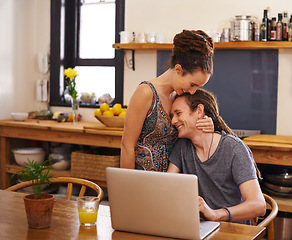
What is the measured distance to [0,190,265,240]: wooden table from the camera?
4.53ft

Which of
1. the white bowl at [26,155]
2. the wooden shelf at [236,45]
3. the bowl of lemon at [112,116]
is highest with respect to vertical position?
the wooden shelf at [236,45]

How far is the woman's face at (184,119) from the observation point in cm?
194

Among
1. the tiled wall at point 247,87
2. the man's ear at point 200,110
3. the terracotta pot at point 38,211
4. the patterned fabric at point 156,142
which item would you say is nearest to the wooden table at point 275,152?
the tiled wall at point 247,87

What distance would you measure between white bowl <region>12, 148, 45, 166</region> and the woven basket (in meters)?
0.59

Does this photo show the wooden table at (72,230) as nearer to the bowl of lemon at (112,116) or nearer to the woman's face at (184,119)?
the woman's face at (184,119)

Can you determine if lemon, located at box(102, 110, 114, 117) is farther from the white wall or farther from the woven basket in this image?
the white wall

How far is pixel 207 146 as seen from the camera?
76.9 inches

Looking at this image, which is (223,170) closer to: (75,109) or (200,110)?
(200,110)

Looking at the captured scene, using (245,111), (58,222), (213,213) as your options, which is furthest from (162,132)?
(245,111)

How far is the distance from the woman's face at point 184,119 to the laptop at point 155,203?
592mm

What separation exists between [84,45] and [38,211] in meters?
3.41

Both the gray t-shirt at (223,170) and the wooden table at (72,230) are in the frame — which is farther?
the gray t-shirt at (223,170)

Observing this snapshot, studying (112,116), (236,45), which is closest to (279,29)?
(236,45)

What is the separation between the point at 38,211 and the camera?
143cm
